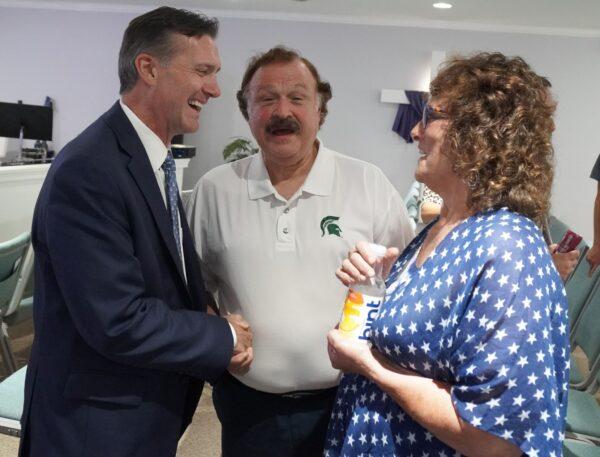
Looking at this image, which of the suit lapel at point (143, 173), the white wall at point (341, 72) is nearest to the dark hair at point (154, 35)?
the suit lapel at point (143, 173)

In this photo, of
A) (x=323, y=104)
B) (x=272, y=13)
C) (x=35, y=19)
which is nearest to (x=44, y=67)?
(x=35, y=19)

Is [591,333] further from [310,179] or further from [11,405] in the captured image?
[11,405]

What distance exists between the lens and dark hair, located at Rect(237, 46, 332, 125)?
179 centimetres

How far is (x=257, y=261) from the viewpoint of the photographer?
165 centimetres

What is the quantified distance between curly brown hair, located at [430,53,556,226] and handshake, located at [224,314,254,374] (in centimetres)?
65

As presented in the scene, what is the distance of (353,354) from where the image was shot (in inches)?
45.9

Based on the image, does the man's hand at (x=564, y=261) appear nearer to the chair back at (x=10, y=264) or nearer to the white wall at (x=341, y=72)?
the chair back at (x=10, y=264)

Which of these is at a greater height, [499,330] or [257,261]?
[499,330]

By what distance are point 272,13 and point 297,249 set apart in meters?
7.47

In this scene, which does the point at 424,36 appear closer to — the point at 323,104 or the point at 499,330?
the point at 323,104

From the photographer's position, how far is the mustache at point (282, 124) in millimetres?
1729

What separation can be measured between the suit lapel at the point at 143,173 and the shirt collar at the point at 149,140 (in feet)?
0.11

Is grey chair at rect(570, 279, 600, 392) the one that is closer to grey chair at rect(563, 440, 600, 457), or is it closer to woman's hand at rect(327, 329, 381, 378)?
grey chair at rect(563, 440, 600, 457)

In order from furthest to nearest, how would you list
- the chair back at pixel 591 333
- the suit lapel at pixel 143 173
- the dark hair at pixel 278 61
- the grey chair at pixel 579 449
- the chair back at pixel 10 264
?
the chair back at pixel 10 264, the chair back at pixel 591 333, the grey chair at pixel 579 449, the dark hair at pixel 278 61, the suit lapel at pixel 143 173
